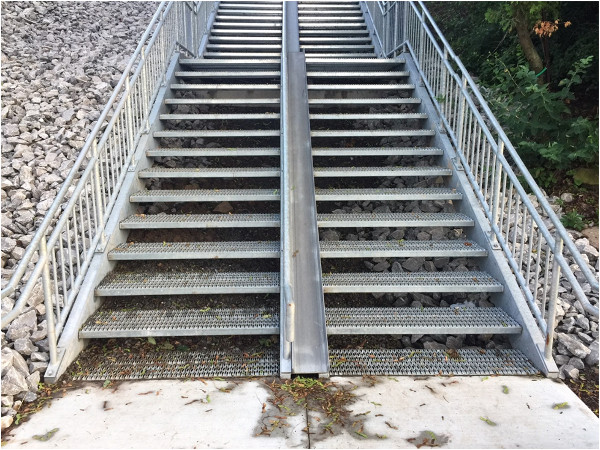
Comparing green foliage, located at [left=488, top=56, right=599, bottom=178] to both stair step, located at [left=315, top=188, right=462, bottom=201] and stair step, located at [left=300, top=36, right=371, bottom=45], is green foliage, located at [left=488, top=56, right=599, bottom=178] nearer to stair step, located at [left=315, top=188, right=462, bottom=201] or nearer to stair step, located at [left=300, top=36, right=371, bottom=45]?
stair step, located at [left=315, top=188, right=462, bottom=201]

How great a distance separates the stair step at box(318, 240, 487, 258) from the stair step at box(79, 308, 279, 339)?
2.58ft

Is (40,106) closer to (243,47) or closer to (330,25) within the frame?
(243,47)

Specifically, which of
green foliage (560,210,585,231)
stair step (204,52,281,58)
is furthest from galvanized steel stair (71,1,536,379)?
green foliage (560,210,585,231)

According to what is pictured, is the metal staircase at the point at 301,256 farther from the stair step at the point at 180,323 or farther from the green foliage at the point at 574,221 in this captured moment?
the green foliage at the point at 574,221

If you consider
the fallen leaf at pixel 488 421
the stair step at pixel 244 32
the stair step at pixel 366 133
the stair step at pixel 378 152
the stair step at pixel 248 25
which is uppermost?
the stair step at pixel 248 25

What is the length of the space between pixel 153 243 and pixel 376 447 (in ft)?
8.89

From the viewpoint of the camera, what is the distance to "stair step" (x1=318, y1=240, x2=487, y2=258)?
414 cm

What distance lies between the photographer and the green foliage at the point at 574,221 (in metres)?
4.85

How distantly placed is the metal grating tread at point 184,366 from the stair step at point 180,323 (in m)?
0.16

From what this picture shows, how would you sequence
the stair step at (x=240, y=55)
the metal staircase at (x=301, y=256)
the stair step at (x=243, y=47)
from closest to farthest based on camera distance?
the metal staircase at (x=301, y=256) → the stair step at (x=240, y=55) → the stair step at (x=243, y=47)

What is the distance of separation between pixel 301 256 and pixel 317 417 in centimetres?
151

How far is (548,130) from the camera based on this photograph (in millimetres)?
5215

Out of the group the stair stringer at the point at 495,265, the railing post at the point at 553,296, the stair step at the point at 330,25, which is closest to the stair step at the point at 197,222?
the stair stringer at the point at 495,265

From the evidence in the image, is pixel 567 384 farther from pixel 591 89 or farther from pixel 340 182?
pixel 591 89
